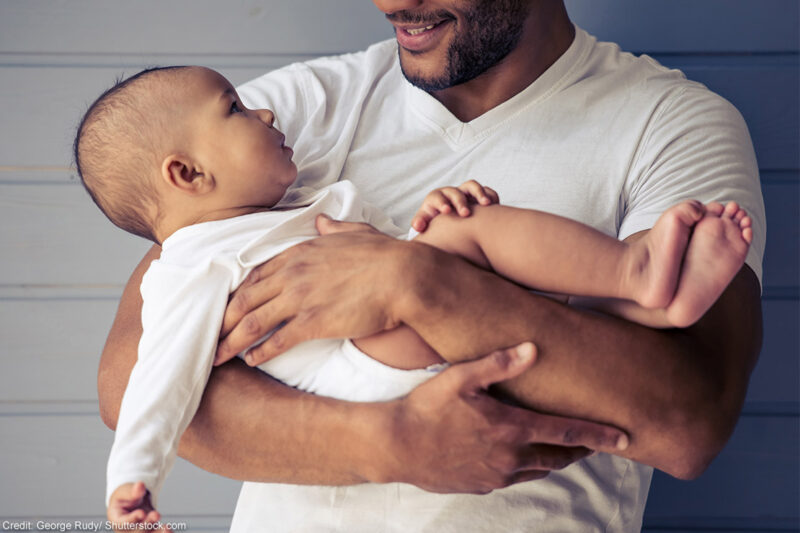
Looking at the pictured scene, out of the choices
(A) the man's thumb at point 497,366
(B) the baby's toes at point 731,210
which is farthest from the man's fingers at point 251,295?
(B) the baby's toes at point 731,210

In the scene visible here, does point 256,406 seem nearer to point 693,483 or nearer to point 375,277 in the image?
point 375,277

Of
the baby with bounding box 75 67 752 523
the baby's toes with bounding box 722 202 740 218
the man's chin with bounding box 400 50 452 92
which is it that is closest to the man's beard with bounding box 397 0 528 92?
the man's chin with bounding box 400 50 452 92

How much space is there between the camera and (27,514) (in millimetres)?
2068

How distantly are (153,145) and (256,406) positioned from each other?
0.48 m

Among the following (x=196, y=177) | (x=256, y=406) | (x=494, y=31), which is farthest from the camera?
(x=494, y=31)

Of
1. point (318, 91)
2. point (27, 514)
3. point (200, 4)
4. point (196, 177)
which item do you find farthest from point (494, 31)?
point (27, 514)

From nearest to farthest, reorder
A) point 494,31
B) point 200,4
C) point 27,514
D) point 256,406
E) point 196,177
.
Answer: point 256,406, point 196,177, point 494,31, point 200,4, point 27,514

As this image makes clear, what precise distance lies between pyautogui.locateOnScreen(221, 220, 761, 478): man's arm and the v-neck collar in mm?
495

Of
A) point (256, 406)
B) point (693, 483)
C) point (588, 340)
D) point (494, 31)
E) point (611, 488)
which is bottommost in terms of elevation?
point (693, 483)

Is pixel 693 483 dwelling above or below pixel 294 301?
below

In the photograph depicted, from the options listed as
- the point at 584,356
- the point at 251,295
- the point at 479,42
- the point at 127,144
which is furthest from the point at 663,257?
the point at 127,144

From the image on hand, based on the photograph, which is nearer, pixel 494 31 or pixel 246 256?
pixel 246 256

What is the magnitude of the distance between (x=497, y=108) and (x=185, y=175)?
2.10 feet

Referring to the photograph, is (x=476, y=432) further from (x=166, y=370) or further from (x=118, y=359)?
(x=118, y=359)
